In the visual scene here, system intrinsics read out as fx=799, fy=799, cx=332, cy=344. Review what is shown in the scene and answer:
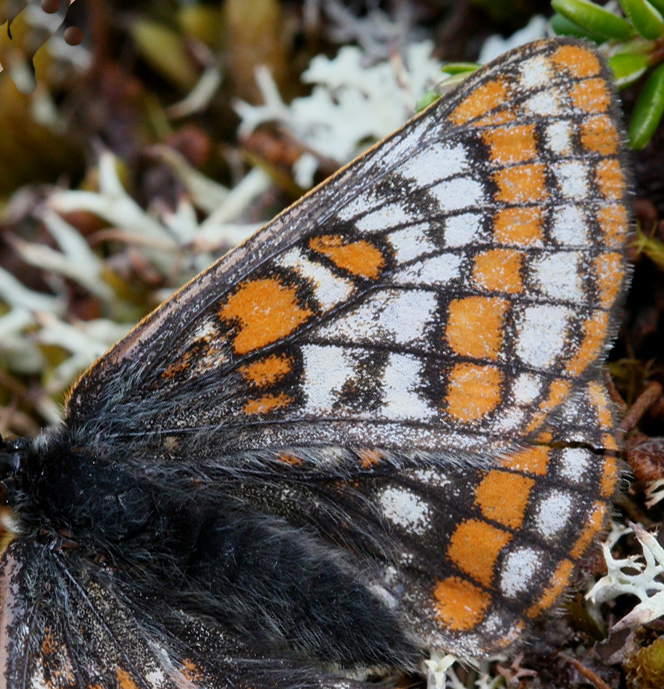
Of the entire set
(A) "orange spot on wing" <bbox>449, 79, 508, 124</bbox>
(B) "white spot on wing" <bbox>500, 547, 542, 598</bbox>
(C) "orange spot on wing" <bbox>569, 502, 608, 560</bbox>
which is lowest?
(B) "white spot on wing" <bbox>500, 547, 542, 598</bbox>

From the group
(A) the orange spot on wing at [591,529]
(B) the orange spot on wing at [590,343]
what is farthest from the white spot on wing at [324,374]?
(A) the orange spot on wing at [591,529]

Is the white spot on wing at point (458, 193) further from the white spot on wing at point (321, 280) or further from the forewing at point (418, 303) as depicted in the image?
the white spot on wing at point (321, 280)

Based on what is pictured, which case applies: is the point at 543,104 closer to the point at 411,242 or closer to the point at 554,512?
the point at 411,242

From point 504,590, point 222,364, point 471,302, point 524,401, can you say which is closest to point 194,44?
point 222,364

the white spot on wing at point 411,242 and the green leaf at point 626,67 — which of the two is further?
the green leaf at point 626,67

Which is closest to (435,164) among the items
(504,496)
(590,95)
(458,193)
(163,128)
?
(458,193)

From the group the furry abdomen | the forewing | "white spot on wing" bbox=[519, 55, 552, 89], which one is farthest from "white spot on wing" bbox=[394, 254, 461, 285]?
the furry abdomen

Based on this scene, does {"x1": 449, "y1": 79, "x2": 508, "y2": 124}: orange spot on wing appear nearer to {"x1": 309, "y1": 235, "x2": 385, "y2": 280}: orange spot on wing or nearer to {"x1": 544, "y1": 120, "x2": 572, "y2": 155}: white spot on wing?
{"x1": 544, "y1": 120, "x2": 572, "y2": 155}: white spot on wing
